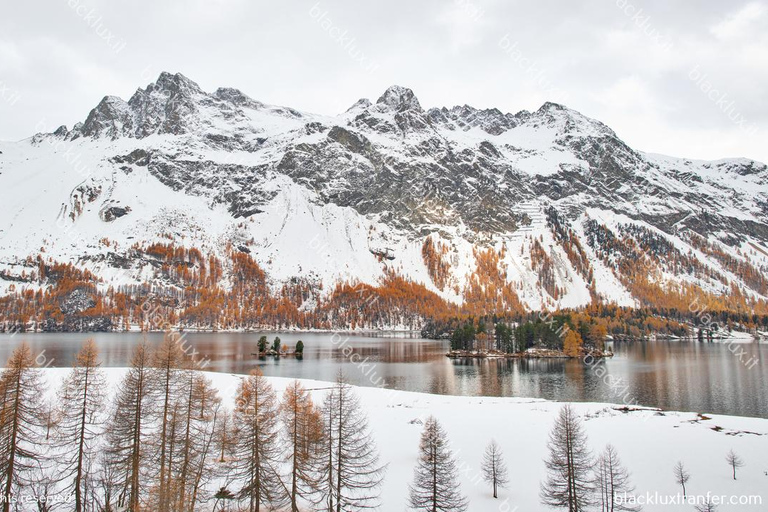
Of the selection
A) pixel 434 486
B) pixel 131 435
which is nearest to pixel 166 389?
pixel 131 435

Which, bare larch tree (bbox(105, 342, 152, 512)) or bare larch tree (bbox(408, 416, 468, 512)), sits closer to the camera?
bare larch tree (bbox(408, 416, 468, 512))

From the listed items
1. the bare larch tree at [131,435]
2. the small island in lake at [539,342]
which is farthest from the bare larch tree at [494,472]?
the small island in lake at [539,342]

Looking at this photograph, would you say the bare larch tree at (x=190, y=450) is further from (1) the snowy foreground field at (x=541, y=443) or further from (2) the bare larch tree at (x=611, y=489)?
(2) the bare larch tree at (x=611, y=489)

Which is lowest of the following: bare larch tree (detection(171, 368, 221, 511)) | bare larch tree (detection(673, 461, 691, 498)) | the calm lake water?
the calm lake water

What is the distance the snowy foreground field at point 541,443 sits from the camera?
29578 mm

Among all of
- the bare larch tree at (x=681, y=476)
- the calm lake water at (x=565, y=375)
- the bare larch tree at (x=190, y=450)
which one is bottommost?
the calm lake water at (x=565, y=375)

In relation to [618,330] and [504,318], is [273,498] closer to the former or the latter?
[504,318]

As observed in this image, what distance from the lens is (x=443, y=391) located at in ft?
235

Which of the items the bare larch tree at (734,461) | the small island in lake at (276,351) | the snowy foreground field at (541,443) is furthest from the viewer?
the small island in lake at (276,351)

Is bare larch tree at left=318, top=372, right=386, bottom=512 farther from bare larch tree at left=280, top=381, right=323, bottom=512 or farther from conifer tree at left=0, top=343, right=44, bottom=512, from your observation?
conifer tree at left=0, top=343, right=44, bottom=512

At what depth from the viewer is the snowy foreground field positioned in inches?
1164

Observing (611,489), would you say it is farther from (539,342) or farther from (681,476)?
(539,342)

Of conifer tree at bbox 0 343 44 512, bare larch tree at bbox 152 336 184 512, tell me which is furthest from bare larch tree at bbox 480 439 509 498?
conifer tree at bbox 0 343 44 512

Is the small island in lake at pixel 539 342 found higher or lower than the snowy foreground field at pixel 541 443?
higher
